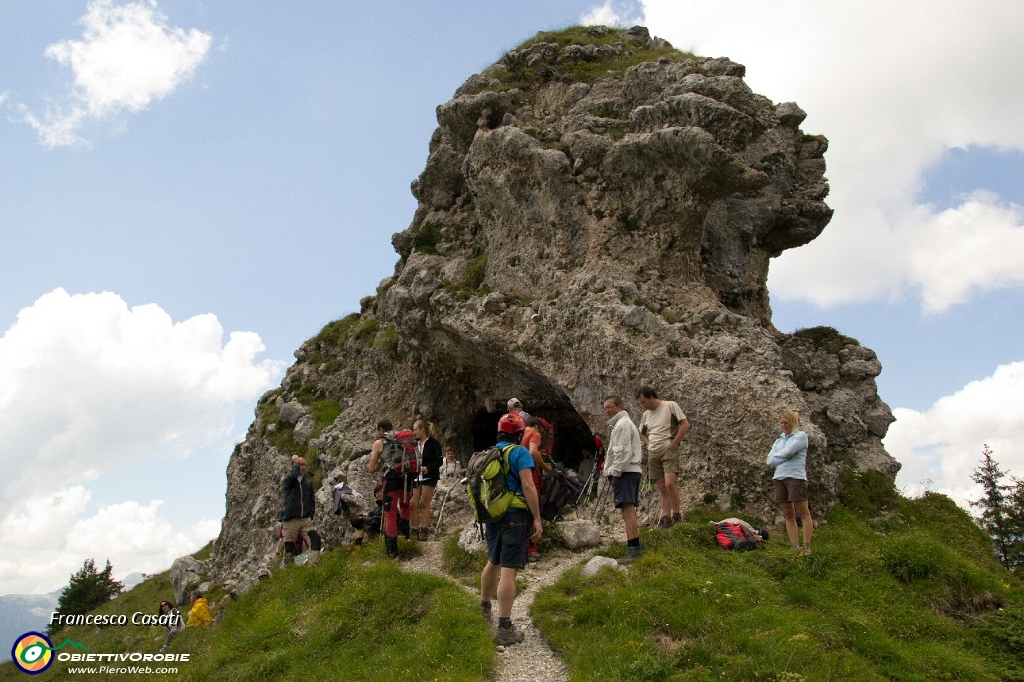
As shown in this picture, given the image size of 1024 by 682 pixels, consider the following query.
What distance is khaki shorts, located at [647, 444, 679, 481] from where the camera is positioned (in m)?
12.5

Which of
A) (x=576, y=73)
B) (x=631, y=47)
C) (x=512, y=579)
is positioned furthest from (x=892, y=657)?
(x=631, y=47)

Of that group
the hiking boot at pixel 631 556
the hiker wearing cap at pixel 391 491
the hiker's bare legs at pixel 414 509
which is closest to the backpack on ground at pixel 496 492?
the hiking boot at pixel 631 556

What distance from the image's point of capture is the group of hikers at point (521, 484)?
8.41 metres

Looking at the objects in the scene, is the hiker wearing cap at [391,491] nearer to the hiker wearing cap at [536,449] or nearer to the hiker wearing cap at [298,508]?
the hiker wearing cap at [298,508]

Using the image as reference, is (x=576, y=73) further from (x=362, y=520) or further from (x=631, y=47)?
(x=362, y=520)

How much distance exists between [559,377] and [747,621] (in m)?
10.4

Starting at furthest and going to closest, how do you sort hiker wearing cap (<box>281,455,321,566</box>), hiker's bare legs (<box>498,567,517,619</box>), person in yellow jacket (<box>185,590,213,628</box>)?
person in yellow jacket (<box>185,590,213,628</box>) < hiker wearing cap (<box>281,455,321,566</box>) < hiker's bare legs (<box>498,567,517,619</box>)

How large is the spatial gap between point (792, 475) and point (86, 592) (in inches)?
2238

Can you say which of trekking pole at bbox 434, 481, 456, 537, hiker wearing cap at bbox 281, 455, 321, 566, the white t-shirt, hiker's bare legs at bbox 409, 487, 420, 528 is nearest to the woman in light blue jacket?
the white t-shirt

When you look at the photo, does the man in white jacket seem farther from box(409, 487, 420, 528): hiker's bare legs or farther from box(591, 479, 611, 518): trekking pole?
box(409, 487, 420, 528): hiker's bare legs

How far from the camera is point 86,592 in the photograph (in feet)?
163

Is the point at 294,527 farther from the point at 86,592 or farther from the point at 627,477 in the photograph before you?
the point at 86,592

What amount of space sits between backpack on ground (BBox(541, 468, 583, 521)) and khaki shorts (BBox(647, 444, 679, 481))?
1.64m

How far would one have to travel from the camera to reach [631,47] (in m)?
25.3
